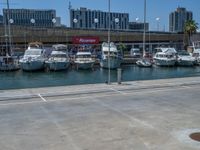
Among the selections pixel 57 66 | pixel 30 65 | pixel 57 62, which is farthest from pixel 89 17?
pixel 30 65

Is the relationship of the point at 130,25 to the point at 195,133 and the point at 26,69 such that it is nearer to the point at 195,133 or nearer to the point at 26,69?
the point at 26,69

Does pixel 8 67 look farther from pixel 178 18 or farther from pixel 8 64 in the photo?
pixel 178 18

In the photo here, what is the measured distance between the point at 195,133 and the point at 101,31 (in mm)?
98510

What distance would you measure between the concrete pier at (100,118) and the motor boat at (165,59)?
1815 inches

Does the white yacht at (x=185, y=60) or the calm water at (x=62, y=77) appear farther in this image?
the white yacht at (x=185, y=60)

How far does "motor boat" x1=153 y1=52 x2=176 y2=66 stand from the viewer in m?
64.4

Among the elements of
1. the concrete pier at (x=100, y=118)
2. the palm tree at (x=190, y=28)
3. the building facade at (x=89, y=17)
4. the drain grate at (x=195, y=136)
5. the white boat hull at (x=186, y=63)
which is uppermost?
the building facade at (x=89, y=17)

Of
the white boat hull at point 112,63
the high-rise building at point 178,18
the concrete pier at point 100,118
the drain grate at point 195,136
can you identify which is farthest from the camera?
the high-rise building at point 178,18

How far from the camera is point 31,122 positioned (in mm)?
11531

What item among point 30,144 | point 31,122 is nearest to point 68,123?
point 31,122

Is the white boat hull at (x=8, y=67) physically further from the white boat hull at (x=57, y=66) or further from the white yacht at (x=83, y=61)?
Result: the white yacht at (x=83, y=61)

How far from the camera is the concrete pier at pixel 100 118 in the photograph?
30.2 ft

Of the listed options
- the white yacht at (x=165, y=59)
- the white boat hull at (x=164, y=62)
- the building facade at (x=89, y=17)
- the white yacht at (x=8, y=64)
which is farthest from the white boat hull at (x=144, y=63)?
the building facade at (x=89, y=17)

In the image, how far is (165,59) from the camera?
2539 inches
